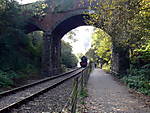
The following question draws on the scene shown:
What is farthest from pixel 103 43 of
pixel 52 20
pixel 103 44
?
pixel 52 20

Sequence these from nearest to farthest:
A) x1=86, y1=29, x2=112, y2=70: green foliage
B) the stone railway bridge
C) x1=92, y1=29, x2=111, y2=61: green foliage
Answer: x1=86, y1=29, x2=112, y2=70: green foliage
x1=92, y1=29, x2=111, y2=61: green foliage
the stone railway bridge

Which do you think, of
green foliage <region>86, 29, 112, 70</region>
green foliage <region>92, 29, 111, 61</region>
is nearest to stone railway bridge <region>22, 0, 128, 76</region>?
green foliage <region>92, 29, 111, 61</region>

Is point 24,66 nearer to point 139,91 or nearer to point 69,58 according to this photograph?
point 139,91

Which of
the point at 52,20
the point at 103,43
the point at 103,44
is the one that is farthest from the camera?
the point at 103,44

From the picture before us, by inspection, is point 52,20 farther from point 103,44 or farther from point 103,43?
point 103,44

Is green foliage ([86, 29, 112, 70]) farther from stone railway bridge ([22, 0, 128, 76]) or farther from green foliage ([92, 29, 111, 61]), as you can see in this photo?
stone railway bridge ([22, 0, 128, 76])

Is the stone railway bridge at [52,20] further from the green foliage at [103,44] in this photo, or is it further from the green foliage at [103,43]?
the green foliage at [103,44]

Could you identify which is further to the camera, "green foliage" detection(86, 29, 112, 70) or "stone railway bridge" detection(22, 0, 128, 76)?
"stone railway bridge" detection(22, 0, 128, 76)

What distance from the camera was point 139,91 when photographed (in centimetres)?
815

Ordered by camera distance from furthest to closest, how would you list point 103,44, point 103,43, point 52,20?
point 103,44 < point 103,43 < point 52,20

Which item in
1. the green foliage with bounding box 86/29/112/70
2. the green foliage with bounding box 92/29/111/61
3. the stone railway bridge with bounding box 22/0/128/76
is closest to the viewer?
the green foliage with bounding box 86/29/112/70

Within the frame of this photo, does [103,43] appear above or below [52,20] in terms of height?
below

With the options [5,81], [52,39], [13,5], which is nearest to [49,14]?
[52,39]

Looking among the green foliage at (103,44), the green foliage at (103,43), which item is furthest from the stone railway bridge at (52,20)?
the green foliage at (103,44)
